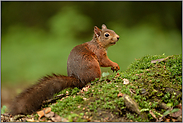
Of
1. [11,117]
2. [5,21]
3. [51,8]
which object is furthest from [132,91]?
[5,21]

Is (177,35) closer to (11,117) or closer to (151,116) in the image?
(151,116)

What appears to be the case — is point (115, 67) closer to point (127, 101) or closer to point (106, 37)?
point (106, 37)

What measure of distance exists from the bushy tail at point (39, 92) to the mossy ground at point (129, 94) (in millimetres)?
205

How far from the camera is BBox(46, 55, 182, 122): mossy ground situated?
2.38 meters

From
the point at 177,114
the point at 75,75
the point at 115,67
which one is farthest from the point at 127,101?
the point at 115,67

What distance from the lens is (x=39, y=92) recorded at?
9.81ft

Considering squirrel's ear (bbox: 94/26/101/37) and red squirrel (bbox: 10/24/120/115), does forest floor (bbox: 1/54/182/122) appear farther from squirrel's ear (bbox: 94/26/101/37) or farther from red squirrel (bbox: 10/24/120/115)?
squirrel's ear (bbox: 94/26/101/37)

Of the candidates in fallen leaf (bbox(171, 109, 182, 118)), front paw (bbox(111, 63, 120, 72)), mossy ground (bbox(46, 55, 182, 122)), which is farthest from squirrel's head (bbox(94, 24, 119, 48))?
fallen leaf (bbox(171, 109, 182, 118))

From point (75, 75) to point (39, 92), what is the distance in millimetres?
757

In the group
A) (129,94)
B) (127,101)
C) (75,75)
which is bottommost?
(127,101)

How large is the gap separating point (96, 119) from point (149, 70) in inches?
50.2

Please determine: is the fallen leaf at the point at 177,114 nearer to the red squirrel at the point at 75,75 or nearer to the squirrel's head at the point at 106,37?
the red squirrel at the point at 75,75

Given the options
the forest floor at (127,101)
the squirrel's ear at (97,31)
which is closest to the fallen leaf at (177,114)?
the forest floor at (127,101)

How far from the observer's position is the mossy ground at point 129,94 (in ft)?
7.81
